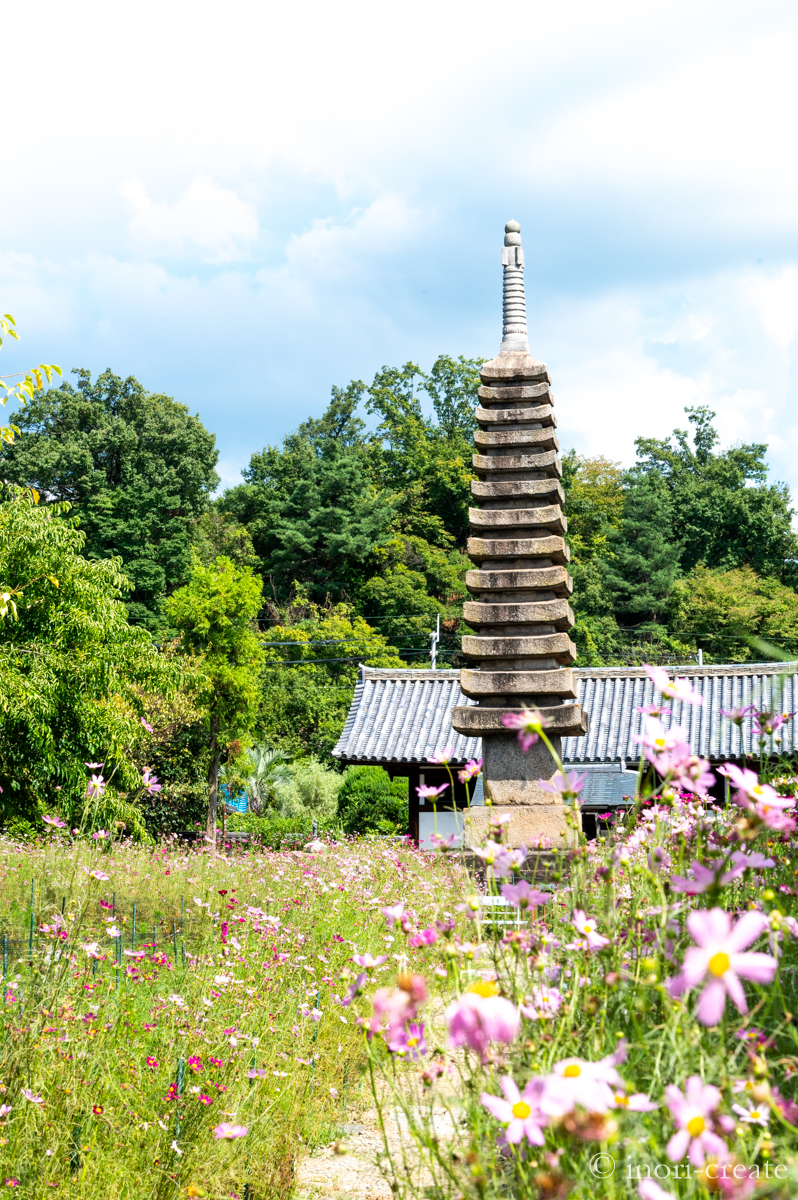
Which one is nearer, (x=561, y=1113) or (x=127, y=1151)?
(x=561, y=1113)

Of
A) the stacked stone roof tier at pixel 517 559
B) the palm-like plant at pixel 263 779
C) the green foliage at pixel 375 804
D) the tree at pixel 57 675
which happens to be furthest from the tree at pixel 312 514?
the stacked stone roof tier at pixel 517 559

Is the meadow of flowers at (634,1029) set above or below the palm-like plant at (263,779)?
above

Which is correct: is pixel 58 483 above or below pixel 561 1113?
above

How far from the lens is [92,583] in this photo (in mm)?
13930

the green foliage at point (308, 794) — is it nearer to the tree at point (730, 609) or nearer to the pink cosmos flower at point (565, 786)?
the tree at point (730, 609)

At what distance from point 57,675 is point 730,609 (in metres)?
28.8

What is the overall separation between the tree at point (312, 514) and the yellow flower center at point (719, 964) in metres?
37.1

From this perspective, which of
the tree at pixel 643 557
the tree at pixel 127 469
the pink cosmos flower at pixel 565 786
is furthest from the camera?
the tree at pixel 643 557

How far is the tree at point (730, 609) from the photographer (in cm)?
3609

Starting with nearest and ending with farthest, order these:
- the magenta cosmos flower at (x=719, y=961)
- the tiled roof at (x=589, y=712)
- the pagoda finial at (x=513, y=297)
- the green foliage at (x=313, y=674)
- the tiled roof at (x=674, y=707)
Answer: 1. the magenta cosmos flower at (x=719, y=961)
2. the pagoda finial at (x=513, y=297)
3. the tiled roof at (x=674, y=707)
4. the tiled roof at (x=589, y=712)
5. the green foliage at (x=313, y=674)

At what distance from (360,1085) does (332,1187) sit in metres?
1.08

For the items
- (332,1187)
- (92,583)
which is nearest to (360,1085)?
(332,1187)

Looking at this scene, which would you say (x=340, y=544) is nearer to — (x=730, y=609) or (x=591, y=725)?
(x=730, y=609)

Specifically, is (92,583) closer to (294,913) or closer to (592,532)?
(294,913)
